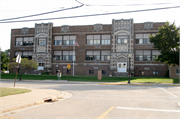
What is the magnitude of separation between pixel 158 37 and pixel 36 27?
28977 millimetres

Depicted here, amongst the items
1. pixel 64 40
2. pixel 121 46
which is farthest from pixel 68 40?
pixel 121 46

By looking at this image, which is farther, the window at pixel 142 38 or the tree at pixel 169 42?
the window at pixel 142 38

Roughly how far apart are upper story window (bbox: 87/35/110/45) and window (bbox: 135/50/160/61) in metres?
7.33

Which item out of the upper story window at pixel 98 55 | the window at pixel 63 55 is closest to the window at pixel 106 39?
the upper story window at pixel 98 55

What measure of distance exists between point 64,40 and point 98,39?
8.61m

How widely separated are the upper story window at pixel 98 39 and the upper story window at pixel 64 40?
3942 mm

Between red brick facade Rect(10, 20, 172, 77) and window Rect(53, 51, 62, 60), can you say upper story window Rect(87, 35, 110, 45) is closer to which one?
red brick facade Rect(10, 20, 172, 77)

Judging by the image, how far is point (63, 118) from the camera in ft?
21.5

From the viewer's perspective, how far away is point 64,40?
4147cm

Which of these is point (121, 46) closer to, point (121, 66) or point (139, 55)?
point (121, 66)

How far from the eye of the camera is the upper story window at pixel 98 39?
128 feet

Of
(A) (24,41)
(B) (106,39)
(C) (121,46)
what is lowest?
(C) (121,46)

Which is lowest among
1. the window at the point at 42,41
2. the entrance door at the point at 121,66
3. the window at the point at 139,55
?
the entrance door at the point at 121,66

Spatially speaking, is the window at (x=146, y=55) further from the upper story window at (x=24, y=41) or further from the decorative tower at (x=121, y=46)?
the upper story window at (x=24, y=41)
